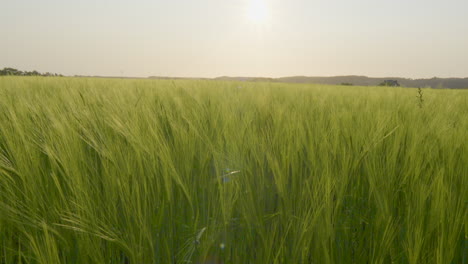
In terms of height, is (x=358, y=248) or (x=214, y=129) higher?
(x=214, y=129)

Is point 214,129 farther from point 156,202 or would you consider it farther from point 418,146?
point 418,146

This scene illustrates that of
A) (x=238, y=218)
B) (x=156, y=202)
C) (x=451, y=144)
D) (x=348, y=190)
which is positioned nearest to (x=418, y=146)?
(x=451, y=144)

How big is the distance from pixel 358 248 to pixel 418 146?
440mm

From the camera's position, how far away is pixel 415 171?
25.1 inches

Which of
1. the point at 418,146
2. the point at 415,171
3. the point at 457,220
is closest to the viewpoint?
the point at 457,220

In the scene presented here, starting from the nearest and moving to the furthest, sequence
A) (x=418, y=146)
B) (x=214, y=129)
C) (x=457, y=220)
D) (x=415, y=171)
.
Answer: (x=457, y=220) < (x=415, y=171) < (x=418, y=146) < (x=214, y=129)

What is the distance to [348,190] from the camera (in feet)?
2.21

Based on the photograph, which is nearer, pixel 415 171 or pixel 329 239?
pixel 329 239

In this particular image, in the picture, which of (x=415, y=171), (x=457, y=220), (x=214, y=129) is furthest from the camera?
(x=214, y=129)

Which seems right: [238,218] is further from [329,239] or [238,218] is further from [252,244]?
[329,239]

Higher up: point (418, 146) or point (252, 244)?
point (418, 146)

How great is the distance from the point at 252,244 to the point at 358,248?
191 mm

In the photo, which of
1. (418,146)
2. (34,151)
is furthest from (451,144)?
(34,151)

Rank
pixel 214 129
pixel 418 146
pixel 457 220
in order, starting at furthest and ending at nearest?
pixel 214 129 → pixel 418 146 → pixel 457 220
